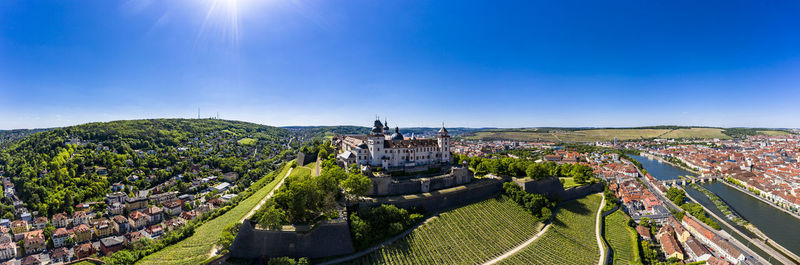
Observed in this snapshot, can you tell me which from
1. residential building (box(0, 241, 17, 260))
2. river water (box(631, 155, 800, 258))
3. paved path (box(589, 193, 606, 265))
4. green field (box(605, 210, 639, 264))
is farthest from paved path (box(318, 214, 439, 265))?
residential building (box(0, 241, 17, 260))

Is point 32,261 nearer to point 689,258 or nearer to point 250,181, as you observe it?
point 250,181

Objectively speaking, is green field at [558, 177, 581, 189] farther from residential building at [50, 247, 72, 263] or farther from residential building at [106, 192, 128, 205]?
residential building at [106, 192, 128, 205]

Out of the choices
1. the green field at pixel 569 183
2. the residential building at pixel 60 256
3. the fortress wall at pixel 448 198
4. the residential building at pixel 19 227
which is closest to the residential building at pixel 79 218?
the residential building at pixel 19 227

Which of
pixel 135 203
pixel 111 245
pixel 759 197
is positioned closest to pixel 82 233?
pixel 111 245

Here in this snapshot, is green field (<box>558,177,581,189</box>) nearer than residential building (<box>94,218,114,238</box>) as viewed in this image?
No

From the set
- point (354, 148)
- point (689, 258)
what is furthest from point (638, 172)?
point (354, 148)

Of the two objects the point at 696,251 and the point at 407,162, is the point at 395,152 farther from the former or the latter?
the point at 696,251

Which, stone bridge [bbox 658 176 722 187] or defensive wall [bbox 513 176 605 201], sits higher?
defensive wall [bbox 513 176 605 201]
